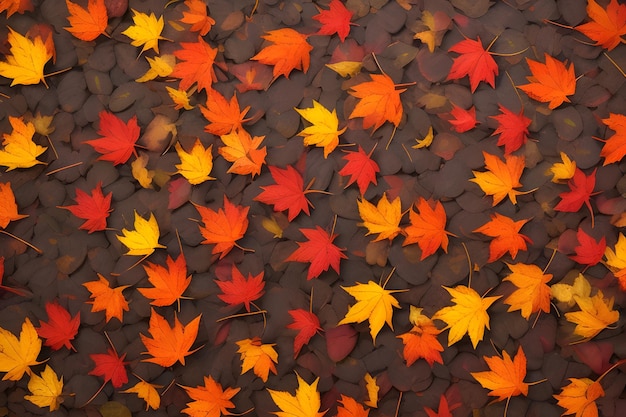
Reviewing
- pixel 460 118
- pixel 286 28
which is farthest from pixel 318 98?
pixel 460 118

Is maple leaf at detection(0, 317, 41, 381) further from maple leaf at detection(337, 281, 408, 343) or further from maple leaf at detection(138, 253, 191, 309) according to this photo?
maple leaf at detection(337, 281, 408, 343)

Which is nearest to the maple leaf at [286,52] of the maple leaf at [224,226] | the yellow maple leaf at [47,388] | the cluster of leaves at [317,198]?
the cluster of leaves at [317,198]

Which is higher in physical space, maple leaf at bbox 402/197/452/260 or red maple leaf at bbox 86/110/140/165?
red maple leaf at bbox 86/110/140/165

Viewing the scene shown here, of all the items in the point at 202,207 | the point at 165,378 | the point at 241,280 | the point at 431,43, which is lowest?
the point at 165,378

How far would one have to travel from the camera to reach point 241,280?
115 centimetres

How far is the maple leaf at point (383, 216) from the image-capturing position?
1.13 meters

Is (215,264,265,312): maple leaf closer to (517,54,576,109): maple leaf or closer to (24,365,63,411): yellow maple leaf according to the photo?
(24,365,63,411): yellow maple leaf

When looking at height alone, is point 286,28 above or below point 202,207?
above

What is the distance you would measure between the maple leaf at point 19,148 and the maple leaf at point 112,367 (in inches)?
14.6

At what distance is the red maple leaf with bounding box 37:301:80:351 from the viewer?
1.17m

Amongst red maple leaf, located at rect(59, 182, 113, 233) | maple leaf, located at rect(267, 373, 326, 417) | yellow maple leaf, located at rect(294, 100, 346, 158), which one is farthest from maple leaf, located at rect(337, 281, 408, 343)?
red maple leaf, located at rect(59, 182, 113, 233)

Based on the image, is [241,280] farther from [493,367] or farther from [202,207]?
[493,367]

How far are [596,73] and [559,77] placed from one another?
69 millimetres

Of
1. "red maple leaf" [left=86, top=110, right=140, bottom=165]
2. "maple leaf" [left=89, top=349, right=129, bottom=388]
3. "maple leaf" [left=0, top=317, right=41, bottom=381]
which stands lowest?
"maple leaf" [left=89, top=349, right=129, bottom=388]
